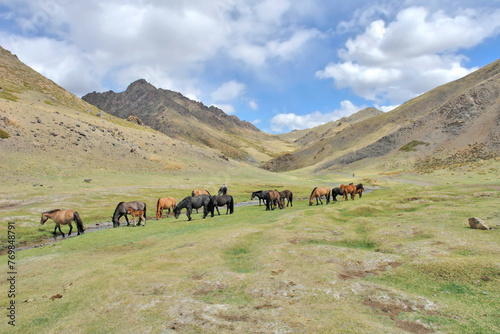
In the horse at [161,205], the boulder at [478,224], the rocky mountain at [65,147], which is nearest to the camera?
the boulder at [478,224]

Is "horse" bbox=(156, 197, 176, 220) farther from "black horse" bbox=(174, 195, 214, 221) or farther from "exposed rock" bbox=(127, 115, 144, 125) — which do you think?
"exposed rock" bbox=(127, 115, 144, 125)

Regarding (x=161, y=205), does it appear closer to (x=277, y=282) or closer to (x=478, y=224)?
(x=277, y=282)

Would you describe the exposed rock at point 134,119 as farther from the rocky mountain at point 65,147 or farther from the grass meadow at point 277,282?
the grass meadow at point 277,282

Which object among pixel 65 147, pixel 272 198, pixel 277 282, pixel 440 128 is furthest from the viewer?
pixel 440 128

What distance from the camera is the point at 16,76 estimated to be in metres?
125

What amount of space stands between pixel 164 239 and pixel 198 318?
39.8 feet

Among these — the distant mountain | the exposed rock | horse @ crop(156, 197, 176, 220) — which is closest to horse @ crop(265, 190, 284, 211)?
horse @ crop(156, 197, 176, 220)

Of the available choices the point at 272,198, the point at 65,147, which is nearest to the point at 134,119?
the point at 65,147

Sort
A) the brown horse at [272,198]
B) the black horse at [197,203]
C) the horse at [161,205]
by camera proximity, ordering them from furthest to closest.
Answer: the brown horse at [272,198] < the horse at [161,205] < the black horse at [197,203]

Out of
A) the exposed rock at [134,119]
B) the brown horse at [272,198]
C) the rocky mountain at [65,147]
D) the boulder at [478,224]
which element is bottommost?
the boulder at [478,224]

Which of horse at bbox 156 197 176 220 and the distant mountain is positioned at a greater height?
the distant mountain

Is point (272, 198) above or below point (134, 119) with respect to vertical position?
below

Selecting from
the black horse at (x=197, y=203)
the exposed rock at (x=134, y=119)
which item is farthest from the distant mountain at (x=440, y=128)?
the exposed rock at (x=134, y=119)

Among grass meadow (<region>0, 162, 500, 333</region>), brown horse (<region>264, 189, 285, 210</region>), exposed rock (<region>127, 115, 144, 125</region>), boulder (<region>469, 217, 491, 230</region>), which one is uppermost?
exposed rock (<region>127, 115, 144, 125</region>)
